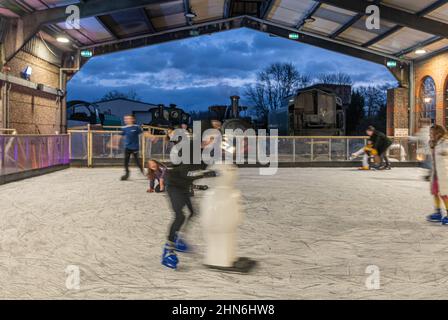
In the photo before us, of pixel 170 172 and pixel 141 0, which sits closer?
pixel 170 172

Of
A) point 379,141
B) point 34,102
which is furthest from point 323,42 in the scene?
point 34,102

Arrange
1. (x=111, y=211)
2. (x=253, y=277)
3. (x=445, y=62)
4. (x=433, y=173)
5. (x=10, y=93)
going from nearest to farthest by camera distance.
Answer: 1. (x=253, y=277)
2. (x=433, y=173)
3. (x=111, y=211)
4. (x=10, y=93)
5. (x=445, y=62)

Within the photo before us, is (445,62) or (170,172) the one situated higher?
(445,62)

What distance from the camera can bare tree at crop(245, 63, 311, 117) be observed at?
228ft

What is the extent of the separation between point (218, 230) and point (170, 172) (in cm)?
84

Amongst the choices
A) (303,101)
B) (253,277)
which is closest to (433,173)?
(253,277)

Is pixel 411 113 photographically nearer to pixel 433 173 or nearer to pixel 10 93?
pixel 433 173

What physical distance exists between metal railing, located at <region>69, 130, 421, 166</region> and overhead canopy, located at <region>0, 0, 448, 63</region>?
442 cm

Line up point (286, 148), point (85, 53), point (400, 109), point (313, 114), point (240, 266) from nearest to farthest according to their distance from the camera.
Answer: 1. point (240, 266)
2. point (286, 148)
3. point (85, 53)
4. point (400, 109)
5. point (313, 114)

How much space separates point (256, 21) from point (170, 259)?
21011mm

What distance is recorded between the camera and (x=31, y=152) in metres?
13.8

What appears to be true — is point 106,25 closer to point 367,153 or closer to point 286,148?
point 286,148

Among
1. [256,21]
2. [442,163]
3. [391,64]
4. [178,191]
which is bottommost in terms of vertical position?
[178,191]
